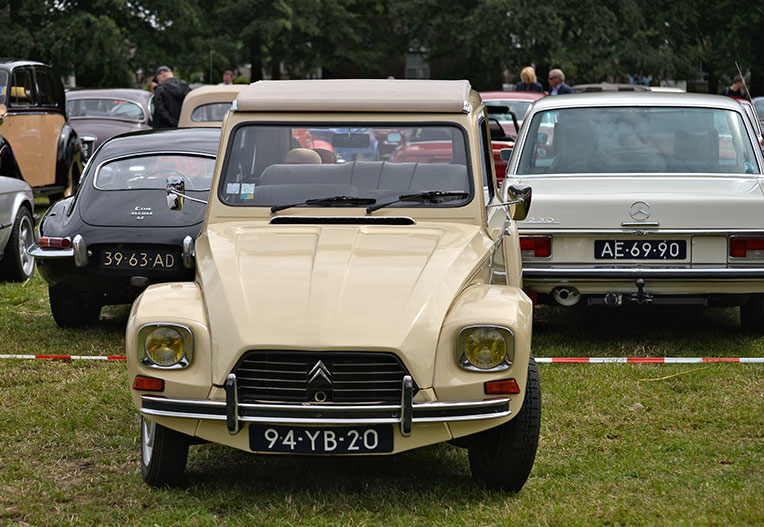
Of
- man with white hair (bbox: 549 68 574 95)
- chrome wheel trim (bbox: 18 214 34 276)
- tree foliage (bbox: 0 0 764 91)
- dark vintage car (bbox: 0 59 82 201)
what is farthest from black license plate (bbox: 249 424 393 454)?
tree foliage (bbox: 0 0 764 91)

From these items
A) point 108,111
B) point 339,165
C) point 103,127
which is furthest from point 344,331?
point 108,111

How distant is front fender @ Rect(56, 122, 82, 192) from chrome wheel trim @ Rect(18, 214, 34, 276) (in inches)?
200

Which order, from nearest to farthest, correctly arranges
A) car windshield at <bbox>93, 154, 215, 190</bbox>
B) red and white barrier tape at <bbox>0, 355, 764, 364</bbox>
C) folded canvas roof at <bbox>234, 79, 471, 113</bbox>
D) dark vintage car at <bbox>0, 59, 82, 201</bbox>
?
1. folded canvas roof at <bbox>234, 79, 471, 113</bbox>
2. red and white barrier tape at <bbox>0, 355, 764, 364</bbox>
3. car windshield at <bbox>93, 154, 215, 190</bbox>
4. dark vintage car at <bbox>0, 59, 82, 201</bbox>

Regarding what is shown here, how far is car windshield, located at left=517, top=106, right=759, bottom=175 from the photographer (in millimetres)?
8578

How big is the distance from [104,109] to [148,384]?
16904 mm

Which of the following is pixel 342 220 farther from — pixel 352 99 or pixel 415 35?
pixel 415 35

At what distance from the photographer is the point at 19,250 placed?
11266mm

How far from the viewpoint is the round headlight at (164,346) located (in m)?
4.85

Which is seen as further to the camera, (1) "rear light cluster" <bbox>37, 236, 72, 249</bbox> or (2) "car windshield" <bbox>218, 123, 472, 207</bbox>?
(1) "rear light cluster" <bbox>37, 236, 72, 249</bbox>

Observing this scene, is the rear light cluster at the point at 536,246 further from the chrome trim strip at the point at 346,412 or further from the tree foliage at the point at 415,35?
the tree foliage at the point at 415,35

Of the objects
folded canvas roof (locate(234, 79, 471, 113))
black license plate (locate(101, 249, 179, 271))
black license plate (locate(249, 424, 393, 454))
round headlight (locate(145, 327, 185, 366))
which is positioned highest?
folded canvas roof (locate(234, 79, 471, 113))

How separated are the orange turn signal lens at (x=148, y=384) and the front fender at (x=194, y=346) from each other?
0.02 meters

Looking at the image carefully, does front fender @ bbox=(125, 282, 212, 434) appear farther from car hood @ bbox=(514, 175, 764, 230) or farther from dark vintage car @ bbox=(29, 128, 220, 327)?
car hood @ bbox=(514, 175, 764, 230)

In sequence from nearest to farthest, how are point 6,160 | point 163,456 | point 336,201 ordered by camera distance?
1. point 163,456
2. point 336,201
3. point 6,160
